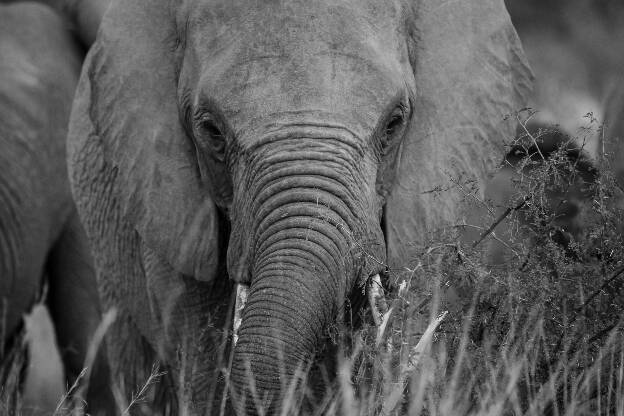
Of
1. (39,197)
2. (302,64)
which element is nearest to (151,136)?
(302,64)

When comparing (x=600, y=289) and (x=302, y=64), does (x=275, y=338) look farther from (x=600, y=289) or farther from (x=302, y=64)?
(x=600, y=289)

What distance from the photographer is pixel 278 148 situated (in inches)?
177

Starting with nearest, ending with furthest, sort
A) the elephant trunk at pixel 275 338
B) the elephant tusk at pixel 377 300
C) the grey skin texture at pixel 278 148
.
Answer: the elephant trunk at pixel 275 338 < the grey skin texture at pixel 278 148 < the elephant tusk at pixel 377 300

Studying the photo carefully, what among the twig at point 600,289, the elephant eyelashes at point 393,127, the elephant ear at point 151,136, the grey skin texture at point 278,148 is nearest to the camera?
the grey skin texture at point 278,148

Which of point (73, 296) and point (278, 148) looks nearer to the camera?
point (278, 148)

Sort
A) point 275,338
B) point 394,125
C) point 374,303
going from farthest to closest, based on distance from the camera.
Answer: point 394,125 < point 374,303 < point 275,338

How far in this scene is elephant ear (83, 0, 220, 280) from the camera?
4.99 metres

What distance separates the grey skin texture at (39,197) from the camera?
7.45 metres

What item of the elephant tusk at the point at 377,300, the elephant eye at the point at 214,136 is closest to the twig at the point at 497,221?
the elephant tusk at the point at 377,300

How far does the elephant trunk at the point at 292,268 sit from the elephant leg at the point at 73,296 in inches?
118

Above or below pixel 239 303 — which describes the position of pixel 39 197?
above

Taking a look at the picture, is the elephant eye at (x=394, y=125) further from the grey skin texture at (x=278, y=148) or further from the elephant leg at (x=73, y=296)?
the elephant leg at (x=73, y=296)

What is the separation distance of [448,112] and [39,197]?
10.1 feet

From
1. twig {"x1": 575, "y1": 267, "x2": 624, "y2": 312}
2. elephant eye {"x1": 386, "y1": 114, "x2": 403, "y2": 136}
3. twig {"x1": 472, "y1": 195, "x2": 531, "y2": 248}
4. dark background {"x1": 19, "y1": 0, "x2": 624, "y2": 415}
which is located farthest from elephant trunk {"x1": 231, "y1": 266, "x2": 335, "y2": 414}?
dark background {"x1": 19, "y1": 0, "x2": 624, "y2": 415}
